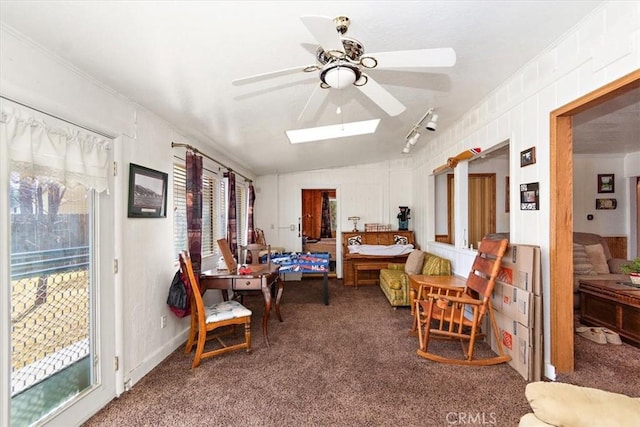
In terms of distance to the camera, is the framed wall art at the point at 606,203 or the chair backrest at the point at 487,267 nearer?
the chair backrest at the point at 487,267

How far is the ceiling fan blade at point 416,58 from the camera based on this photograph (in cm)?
146

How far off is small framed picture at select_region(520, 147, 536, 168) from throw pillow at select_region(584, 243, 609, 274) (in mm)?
2947

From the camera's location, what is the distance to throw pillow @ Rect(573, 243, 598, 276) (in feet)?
13.3

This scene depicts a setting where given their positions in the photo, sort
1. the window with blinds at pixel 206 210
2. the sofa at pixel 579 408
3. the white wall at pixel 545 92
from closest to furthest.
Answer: the sofa at pixel 579 408
the white wall at pixel 545 92
the window with blinds at pixel 206 210

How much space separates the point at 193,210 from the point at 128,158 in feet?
2.84

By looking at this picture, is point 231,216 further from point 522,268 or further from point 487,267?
point 522,268

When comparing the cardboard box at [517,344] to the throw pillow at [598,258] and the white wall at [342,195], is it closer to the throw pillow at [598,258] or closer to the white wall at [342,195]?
the throw pillow at [598,258]

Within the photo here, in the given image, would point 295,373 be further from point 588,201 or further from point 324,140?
point 588,201

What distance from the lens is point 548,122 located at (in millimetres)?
2248

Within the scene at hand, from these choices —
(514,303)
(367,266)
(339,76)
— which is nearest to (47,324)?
(339,76)

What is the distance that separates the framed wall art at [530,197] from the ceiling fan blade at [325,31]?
1.97 m

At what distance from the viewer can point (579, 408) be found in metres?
0.89

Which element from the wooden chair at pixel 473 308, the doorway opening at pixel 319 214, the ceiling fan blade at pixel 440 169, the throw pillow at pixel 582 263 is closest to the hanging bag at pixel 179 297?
the wooden chair at pixel 473 308

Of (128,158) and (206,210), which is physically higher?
(128,158)
